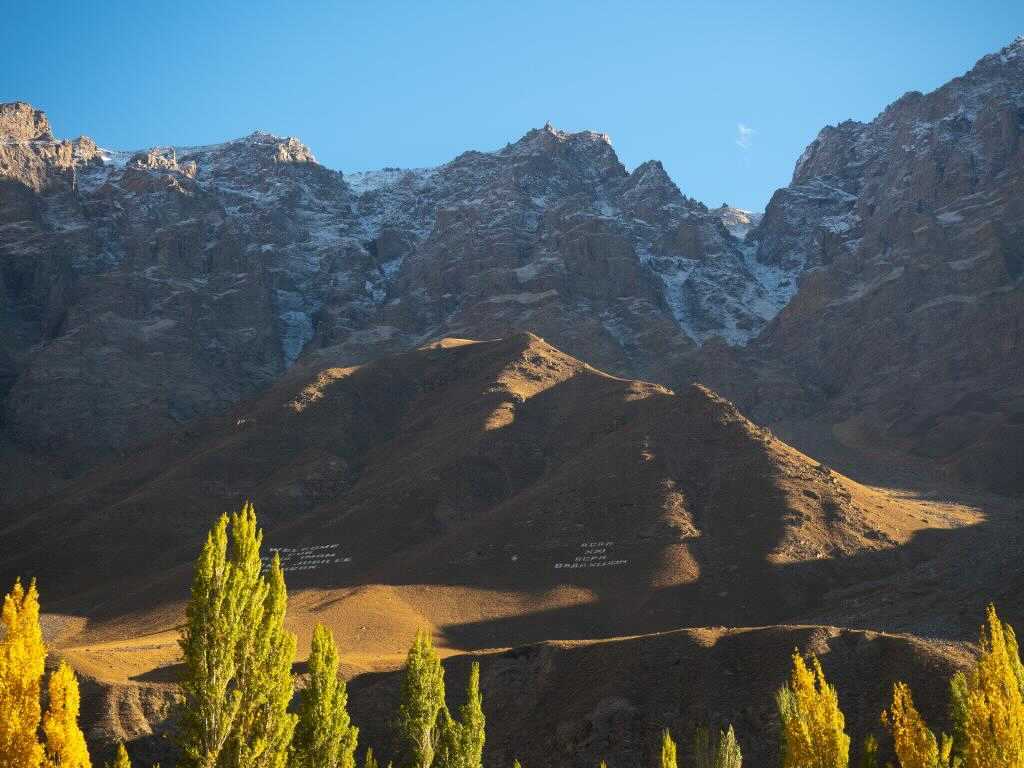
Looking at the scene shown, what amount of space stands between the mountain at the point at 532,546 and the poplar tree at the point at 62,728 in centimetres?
3520

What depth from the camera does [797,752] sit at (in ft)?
101

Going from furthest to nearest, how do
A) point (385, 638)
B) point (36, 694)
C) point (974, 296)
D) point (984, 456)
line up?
1. point (974, 296)
2. point (984, 456)
3. point (385, 638)
4. point (36, 694)

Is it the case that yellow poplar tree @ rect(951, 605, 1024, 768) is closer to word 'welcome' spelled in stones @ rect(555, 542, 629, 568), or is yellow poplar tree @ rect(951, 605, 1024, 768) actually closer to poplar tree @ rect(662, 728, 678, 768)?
poplar tree @ rect(662, 728, 678, 768)

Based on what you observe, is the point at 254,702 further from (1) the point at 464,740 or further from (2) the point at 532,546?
(2) the point at 532,546

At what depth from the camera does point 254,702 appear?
26750 mm

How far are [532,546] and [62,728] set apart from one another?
257ft

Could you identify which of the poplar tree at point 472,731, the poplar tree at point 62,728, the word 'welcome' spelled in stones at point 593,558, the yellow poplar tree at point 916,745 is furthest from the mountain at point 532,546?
the poplar tree at point 62,728

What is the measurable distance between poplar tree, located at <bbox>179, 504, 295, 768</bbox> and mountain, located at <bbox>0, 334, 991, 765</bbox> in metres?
31.0

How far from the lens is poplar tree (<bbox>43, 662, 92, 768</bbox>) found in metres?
23.6

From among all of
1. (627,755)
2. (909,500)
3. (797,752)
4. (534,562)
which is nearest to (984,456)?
(909,500)

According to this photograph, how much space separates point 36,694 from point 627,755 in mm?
36050

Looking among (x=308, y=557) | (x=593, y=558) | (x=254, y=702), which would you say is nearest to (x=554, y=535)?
(x=593, y=558)

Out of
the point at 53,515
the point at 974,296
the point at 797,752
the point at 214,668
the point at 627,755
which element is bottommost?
the point at 627,755

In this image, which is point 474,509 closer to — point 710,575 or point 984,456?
point 710,575
